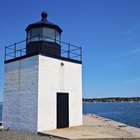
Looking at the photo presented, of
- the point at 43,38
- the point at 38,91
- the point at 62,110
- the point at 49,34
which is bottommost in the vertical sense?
the point at 62,110

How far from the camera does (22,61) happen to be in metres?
12.6

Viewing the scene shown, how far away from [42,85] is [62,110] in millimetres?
2121

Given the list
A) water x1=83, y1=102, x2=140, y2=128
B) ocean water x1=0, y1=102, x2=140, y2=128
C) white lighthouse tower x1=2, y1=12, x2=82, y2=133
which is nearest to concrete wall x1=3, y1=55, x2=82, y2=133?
white lighthouse tower x1=2, y1=12, x2=82, y2=133

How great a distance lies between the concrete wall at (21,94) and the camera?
1151cm

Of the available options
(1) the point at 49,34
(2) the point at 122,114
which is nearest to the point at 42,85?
(1) the point at 49,34

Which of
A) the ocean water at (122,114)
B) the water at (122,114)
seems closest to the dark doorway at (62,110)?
the ocean water at (122,114)

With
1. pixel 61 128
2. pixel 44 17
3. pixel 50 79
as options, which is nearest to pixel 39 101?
pixel 50 79

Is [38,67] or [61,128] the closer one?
[38,67]

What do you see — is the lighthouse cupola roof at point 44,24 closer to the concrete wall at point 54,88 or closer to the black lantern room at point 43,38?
the black lantern room at point 43,38

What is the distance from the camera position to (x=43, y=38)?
40.7 feet

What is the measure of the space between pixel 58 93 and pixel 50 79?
3.31 ft

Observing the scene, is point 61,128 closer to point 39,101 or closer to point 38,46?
point 39,101

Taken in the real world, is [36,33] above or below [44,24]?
below

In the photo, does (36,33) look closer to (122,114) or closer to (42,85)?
(42,85)
